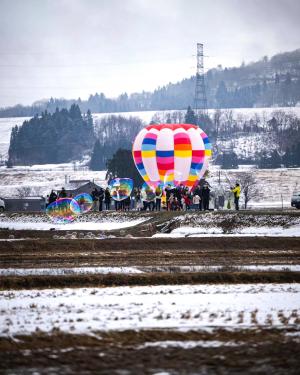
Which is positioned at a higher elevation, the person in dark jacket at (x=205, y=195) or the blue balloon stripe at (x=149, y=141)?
the blue balloon stripe at (x=149, y=141)

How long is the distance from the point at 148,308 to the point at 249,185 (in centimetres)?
11802

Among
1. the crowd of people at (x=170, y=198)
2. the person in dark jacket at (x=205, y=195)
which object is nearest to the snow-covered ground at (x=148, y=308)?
the person in dark jacket at (x=205, y=195)

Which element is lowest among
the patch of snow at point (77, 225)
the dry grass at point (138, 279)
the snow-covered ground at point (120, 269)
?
the patch of snow at point (77, 225)

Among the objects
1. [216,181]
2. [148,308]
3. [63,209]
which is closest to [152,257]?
[148,308]

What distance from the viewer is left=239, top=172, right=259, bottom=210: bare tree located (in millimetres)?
126650

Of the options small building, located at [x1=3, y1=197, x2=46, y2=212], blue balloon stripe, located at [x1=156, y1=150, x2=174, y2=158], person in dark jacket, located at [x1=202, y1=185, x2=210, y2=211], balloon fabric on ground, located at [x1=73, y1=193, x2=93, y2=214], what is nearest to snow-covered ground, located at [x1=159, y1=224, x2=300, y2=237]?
person in dark jacket, located at [x1=202, y1=185, x2=210, y2=211]

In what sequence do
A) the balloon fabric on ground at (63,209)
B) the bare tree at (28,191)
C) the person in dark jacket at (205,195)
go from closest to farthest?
1. the balloon fabric on ground at (63,209)
2. the person in dark jacket at (205,195)
3. the bare tree at (28,191)

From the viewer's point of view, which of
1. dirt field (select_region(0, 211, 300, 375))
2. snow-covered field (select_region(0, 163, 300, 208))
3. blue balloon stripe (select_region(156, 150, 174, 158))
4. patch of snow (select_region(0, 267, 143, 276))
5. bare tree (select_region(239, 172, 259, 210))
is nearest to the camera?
dirt field (select_region(0, 211, 300, 375))

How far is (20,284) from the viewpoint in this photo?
1995 centimetres

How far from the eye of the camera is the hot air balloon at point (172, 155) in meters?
60.5

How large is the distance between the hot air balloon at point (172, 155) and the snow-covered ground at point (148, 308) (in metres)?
41.5

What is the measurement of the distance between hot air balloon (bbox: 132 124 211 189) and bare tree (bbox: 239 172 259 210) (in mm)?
60542

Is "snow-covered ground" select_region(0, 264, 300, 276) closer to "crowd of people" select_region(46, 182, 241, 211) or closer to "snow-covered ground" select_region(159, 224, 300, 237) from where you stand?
"snow-covered ground" select_region(159, 224, 300, 237)

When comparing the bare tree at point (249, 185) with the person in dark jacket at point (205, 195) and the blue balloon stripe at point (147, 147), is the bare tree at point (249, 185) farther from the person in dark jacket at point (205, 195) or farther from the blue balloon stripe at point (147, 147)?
the person in dark jacket at point (205, 195)
